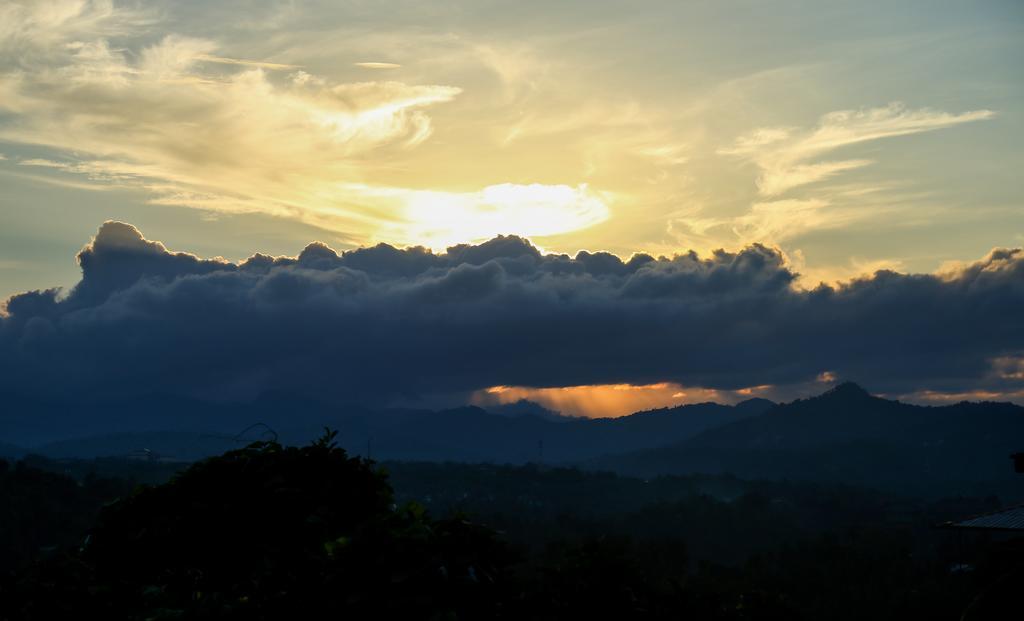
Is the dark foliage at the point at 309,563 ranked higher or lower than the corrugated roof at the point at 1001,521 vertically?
higher

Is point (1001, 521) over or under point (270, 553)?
under

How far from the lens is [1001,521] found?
6906 centimetres

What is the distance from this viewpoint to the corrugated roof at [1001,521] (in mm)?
66188

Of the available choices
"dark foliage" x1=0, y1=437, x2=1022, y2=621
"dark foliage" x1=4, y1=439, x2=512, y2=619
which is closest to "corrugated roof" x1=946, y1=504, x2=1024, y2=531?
"dark foliage" x1=0, y1=437, x2=1022, y2=621

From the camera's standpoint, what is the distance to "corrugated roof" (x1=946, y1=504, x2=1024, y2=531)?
6619cm

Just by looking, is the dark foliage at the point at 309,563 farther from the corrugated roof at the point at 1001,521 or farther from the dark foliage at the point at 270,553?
the corrugated roof at the point at 1001,521

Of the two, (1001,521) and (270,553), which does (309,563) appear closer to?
(270,553)

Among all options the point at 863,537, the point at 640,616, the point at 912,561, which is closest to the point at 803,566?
the point at 912,561

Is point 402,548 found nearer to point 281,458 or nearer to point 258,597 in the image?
point 258,597

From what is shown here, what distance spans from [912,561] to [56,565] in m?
139

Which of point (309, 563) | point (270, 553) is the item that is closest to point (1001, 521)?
point (270, 553)

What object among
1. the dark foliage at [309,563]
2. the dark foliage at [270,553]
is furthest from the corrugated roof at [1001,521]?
the dark foliage at [270,553]

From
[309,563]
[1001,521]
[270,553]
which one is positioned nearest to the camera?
[309,563]

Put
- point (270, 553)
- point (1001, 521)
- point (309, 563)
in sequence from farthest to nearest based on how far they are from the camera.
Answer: point (1001, 521)
point (270, 553)
point (309, 563)
